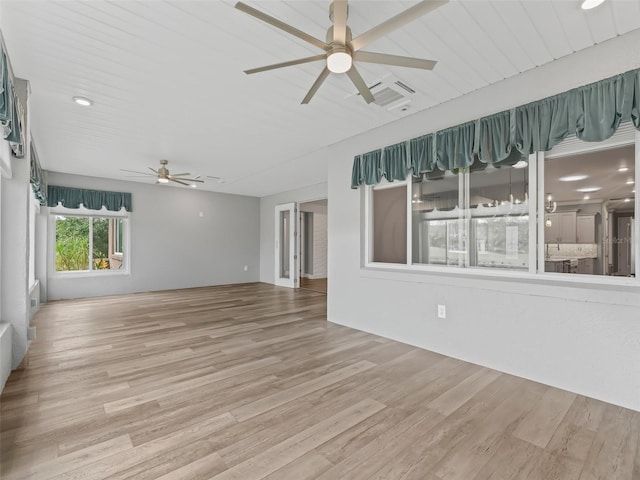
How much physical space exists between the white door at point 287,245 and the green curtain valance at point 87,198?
3636 mm

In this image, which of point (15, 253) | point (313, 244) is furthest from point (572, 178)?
point (313, 244)

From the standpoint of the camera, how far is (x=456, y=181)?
3.36 m

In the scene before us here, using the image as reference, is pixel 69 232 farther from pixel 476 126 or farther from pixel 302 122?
pixel 476 126

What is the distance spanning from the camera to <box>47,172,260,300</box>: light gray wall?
668 centimetres

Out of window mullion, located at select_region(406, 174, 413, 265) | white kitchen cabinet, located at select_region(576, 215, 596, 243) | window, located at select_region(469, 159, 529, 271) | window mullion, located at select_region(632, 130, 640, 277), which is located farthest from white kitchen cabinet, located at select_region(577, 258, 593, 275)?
window mullion, located at select_region(406, 174, 413, 265)

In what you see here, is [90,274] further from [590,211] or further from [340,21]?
[590,211]

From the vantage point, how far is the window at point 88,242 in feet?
21.1

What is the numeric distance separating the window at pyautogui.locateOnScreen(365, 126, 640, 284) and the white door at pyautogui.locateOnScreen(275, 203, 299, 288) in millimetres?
4527

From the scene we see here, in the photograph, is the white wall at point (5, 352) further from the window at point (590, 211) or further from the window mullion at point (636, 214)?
the window mullion at point (636, 214)

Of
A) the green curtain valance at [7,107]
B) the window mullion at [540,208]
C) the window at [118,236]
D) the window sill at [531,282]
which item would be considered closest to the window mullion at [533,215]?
the window mullion at [540,208]

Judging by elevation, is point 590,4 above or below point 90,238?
above

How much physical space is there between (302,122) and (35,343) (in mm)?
4088

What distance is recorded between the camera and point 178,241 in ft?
25.6

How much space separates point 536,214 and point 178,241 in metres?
7.53
